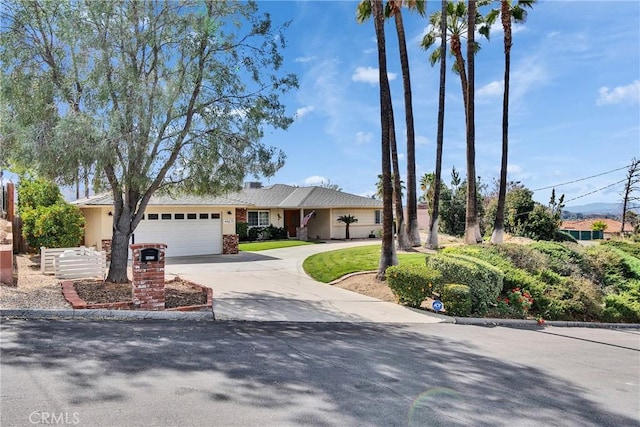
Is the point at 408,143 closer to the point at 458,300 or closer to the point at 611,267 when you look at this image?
the point at 611,267

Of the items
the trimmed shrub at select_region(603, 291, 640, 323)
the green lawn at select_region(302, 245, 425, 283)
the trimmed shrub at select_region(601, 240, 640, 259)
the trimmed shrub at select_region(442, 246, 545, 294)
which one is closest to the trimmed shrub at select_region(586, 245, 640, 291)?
the trimmed shrub at select_region(601, 240, 640, 259)

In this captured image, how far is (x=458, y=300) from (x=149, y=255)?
676cm

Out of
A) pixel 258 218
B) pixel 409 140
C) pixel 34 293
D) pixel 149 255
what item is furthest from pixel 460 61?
pixel 34 293

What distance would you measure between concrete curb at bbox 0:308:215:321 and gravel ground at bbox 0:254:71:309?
13.0 inches

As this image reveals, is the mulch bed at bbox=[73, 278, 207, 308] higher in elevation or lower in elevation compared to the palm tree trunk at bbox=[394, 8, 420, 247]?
lower

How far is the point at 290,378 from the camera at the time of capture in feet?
16.4

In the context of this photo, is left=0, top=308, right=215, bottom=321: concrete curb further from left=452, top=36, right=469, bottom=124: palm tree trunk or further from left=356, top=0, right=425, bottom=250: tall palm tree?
left=452, top=36, right=469, bottom=124: palm tree trunk

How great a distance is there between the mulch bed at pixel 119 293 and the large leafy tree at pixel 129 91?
51 centimetres

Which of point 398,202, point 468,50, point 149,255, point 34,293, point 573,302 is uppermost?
point 468,50

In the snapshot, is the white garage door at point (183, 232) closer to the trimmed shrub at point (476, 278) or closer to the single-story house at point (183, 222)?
the single-story house at point (183, 222)

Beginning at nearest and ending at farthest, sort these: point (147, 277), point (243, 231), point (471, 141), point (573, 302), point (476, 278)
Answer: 1. point (147, 277)
2. point (476, 278)
3. point (573, 302)
4. point (471, 141)
5. point (243, 231)

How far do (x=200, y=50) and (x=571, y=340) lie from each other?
994 centimetres

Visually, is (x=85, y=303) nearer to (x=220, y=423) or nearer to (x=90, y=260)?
(x=90, y=260)

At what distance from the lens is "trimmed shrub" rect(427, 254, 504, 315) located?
10.3 metres
